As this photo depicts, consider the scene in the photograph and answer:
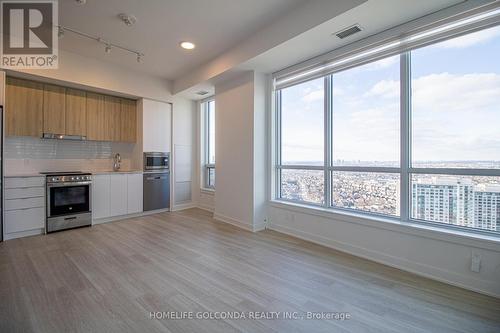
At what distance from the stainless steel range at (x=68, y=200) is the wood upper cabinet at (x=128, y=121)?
119 centimetres

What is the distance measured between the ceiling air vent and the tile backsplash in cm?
467

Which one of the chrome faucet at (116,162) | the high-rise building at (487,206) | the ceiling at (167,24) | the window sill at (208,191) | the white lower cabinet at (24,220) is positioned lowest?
the white lower cabinet at (24,220)

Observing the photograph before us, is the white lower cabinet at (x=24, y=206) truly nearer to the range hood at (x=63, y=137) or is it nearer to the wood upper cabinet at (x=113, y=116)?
the range hood at (x=63, y=137)

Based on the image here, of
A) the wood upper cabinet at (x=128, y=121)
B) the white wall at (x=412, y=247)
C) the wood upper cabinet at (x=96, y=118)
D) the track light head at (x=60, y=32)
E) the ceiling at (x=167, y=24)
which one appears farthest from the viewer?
→ the wood upper cabinet at (x=128, y=121)

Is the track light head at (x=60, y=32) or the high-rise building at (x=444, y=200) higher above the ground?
the track light head at (x=60, y=32)

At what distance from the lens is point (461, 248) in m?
2.26

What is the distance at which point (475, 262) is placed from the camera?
2.18 m

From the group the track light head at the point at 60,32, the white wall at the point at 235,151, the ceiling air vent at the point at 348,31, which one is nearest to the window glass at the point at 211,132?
the white wall at the point at 235,151

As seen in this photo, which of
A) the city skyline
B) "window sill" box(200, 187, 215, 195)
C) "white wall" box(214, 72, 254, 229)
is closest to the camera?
the city skyline

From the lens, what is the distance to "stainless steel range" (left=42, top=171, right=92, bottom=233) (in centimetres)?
381

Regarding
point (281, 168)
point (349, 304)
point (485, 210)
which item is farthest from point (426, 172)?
point (281, 168)

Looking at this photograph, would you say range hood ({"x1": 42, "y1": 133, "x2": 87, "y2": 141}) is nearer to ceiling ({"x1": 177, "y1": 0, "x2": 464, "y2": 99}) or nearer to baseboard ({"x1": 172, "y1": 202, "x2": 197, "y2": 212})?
baseboard ({"x1": 172, "y1": 202, "x2": 197, "y2": 212})

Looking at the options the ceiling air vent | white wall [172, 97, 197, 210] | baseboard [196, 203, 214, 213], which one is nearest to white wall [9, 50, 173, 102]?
white wall [172, 97, 197, 210]

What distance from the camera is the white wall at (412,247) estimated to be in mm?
2146
